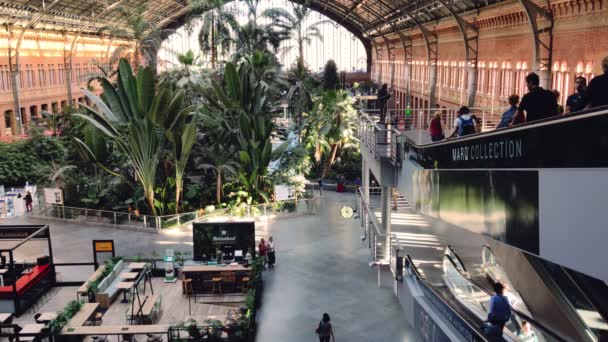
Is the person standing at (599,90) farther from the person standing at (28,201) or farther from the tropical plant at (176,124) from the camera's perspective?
the person standing at (28,201)

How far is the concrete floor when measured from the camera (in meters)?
12.2

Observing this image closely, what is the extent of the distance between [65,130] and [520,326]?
72.1 feet

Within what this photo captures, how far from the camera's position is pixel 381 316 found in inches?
501

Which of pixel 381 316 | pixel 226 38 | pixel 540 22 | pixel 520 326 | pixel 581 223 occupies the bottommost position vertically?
pixel 381 316

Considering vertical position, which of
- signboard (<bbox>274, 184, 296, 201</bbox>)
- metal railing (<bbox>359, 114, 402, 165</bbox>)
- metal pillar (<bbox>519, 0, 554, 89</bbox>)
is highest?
metal pillar (<bbox>519, 0, 554, 89</bbox>)

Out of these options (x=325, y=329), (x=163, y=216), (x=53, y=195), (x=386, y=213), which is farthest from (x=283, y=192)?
(x=325, y=329)

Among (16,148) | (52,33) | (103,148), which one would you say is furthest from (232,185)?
(52,33)

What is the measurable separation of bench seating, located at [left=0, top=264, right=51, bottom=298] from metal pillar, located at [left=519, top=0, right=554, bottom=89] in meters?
14.9

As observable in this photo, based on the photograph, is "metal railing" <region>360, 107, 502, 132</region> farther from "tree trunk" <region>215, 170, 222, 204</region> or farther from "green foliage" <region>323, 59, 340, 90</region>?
"green foliage" <region>323, 59, 340, 90</region>

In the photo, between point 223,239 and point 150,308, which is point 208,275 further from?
point 150,308

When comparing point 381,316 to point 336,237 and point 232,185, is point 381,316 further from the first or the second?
point 232,185

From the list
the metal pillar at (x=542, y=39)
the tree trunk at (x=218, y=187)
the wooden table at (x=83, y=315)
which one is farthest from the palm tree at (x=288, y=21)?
the wooden table at (x=83, y=315)

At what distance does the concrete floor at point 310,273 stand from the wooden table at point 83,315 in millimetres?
3548

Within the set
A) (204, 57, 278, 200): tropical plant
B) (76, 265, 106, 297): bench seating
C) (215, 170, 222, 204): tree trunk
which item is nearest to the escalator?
(76, 265, 106, 297): bench seating
